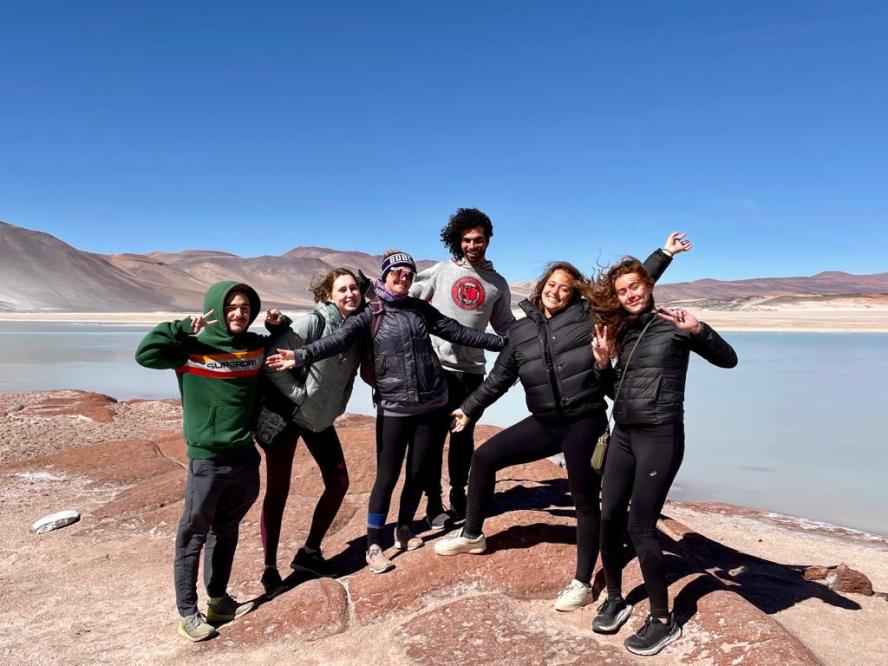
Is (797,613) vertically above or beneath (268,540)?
beneath

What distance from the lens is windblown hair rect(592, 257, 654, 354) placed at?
7.79 feet

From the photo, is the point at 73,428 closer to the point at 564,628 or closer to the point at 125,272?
the point at 564,628

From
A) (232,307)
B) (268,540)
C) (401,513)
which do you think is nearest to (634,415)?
(401,513)

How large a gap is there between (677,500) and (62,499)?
4.74 m

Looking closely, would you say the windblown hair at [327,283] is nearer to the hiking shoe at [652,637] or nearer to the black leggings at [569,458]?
the black leggings at [569,458]

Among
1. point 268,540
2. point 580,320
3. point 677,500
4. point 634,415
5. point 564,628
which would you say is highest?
point 580,320

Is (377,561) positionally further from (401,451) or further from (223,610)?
(223,610)

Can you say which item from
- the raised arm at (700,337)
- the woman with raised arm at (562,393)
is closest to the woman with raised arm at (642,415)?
the raised arm at (700,337)

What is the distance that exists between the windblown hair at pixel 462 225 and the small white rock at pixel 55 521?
10.2 feet

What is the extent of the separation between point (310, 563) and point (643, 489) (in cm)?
166

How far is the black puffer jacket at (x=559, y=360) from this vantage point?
2479mm

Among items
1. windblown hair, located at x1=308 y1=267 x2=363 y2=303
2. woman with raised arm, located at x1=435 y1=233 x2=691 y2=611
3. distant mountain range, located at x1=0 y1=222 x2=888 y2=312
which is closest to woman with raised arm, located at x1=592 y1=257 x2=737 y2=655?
woman with raised arm, located at x1=435 y1=233 x2=691 y2=611

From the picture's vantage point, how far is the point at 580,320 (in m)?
2.54

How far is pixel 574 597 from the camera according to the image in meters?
2.58
